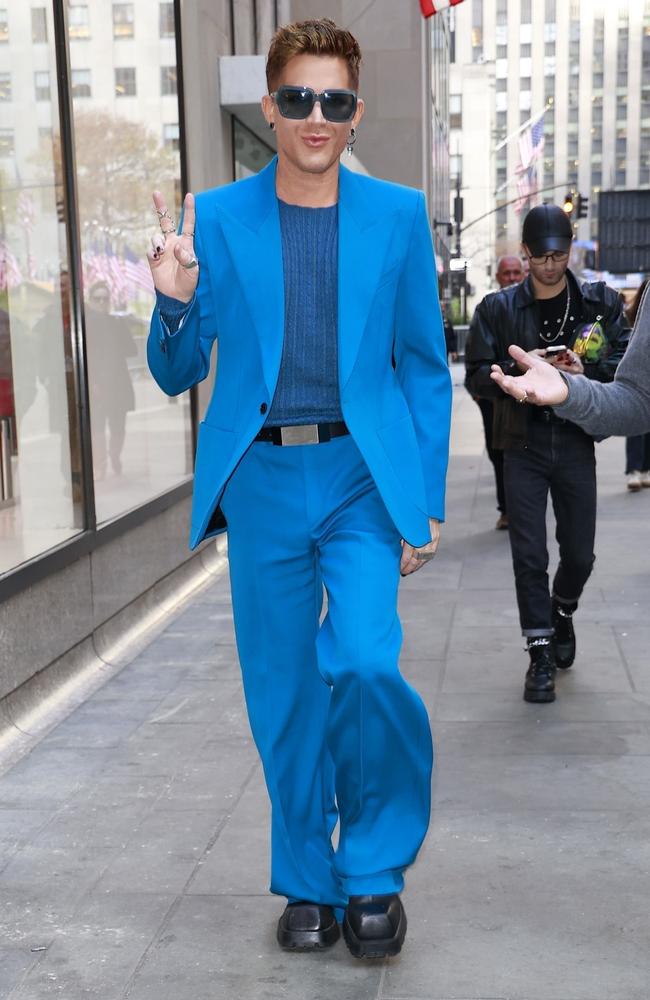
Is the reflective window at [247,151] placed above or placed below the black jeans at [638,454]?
above

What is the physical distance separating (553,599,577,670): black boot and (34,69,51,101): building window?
3.33m

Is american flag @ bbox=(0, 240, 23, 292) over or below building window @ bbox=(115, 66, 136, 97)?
below

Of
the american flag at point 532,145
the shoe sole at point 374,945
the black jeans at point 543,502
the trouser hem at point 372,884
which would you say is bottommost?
the shoe sole at point 374,945

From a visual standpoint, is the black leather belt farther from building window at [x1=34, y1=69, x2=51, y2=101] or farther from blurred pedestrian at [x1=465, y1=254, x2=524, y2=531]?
blurred pedestrian at [x1=465, y1=254, x2=524, y2=531]

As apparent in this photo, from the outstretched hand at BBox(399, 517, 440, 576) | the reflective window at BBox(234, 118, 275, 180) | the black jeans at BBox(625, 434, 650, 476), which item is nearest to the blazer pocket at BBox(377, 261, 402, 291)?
the outstretched hand at BBox(399, 517, 440, 576)

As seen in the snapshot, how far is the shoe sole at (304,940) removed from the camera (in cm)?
343

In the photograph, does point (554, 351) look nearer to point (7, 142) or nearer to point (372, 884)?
point (7, 142)

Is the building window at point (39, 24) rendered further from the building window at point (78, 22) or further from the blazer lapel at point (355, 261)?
the blazer lapel at point (355, 261)

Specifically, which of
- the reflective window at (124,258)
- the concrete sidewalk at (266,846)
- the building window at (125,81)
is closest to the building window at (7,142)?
the reflective window at (124,258)

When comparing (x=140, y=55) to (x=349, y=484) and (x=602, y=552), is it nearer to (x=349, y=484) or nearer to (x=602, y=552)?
(x=602, y=552)

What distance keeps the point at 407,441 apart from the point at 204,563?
5.80 m

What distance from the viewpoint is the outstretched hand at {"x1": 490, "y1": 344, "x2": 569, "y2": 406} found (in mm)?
3137

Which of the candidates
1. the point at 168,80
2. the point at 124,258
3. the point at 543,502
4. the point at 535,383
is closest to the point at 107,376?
the point at 124,258

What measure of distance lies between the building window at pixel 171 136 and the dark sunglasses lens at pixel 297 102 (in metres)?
5.73
